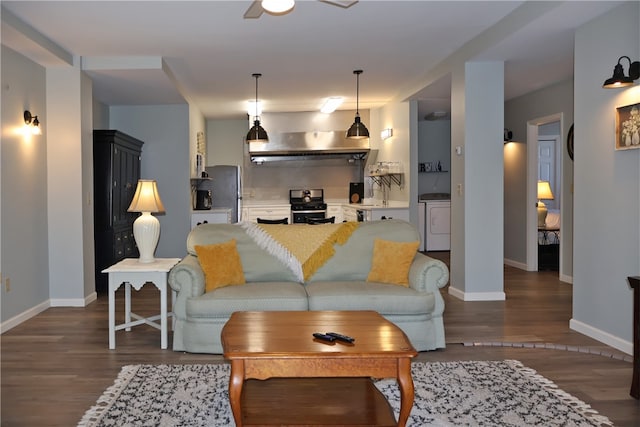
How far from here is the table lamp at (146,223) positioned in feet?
13.3

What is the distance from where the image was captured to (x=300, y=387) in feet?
8.61

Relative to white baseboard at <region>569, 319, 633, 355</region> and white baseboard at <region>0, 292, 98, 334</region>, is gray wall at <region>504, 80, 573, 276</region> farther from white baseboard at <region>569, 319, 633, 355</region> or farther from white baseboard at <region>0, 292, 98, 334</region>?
white baseboard at <region>0, 292, 98, 334</region>

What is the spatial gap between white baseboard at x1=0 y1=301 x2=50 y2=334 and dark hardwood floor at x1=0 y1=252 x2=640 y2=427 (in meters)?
0.06

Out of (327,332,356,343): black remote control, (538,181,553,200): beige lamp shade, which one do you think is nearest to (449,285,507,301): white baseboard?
(327,332,356,343): black remote control

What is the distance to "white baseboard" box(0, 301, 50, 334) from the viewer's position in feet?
14.2

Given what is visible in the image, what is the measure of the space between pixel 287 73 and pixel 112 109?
2.88 metres

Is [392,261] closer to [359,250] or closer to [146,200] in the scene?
[359,250]

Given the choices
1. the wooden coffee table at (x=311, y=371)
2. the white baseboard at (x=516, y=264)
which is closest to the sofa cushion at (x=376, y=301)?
the wooden coffee table at (x=311, y=371)

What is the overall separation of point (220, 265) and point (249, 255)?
334 millimetres

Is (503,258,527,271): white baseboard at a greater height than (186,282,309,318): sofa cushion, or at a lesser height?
lesser

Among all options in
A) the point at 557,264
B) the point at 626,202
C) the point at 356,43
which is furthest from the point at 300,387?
the point at 557,264

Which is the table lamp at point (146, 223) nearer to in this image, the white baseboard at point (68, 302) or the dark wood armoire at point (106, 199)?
the white baseboard at point (68, 302)

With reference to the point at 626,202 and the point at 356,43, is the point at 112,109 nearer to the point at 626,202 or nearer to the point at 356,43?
the point at 356,43

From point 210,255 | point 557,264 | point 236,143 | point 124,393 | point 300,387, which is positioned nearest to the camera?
point 300,387
